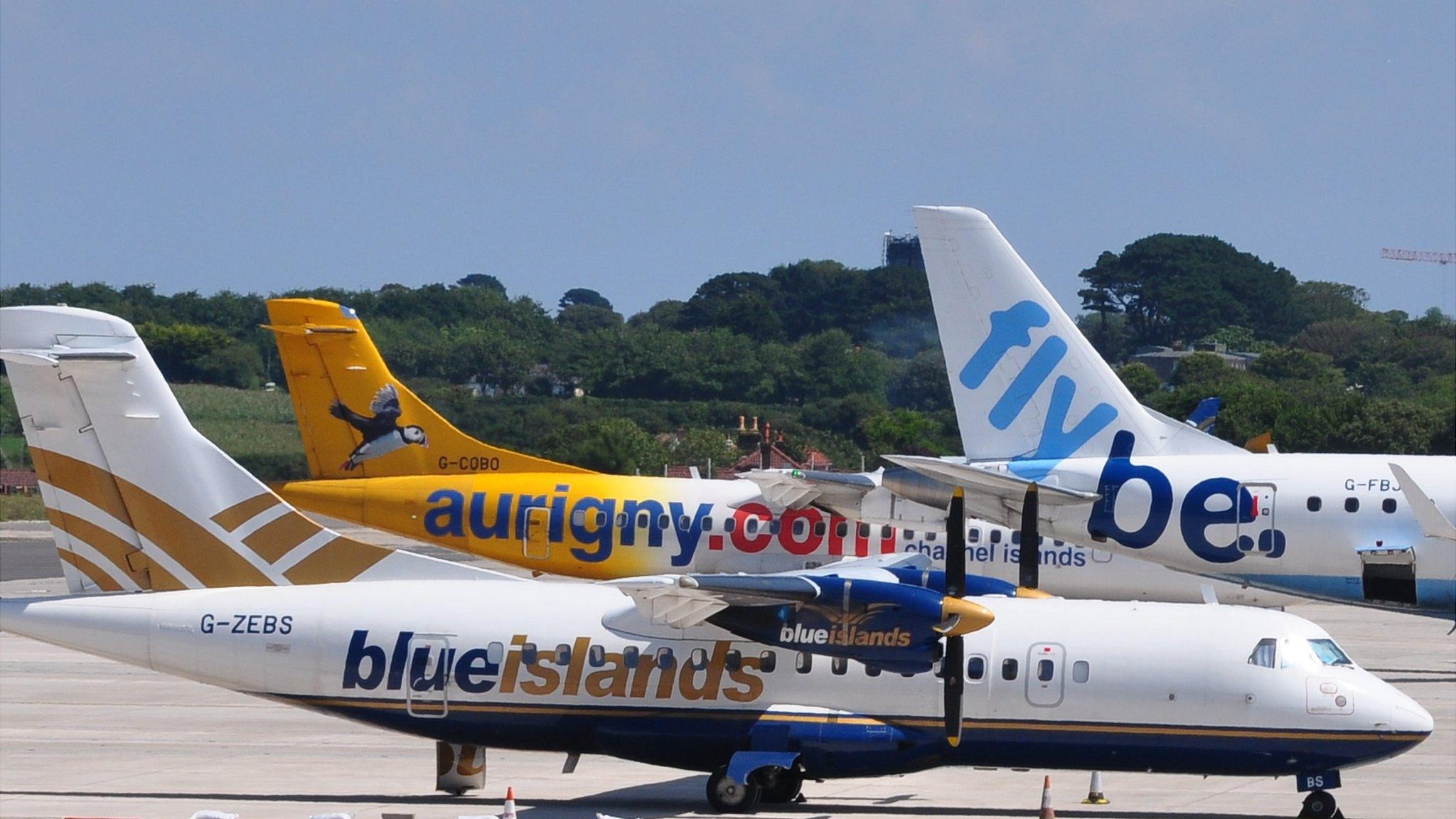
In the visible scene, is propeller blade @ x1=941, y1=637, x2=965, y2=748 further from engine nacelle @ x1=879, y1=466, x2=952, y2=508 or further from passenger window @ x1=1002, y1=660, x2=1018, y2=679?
engine nacelle @ x1=879, y1=466, x2=952, y2=508

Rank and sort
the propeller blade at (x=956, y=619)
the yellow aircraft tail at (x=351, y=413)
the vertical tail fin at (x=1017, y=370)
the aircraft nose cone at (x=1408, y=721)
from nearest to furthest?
the propeller blade at (x=956, y=619) < the aircraft nose cone at (x=1408, y=721) < the vertical tail fin at (x=1017, y=370) < the yellow aircraft tail at (x=351, y=413)

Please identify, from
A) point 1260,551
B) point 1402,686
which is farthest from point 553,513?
point 1402,686

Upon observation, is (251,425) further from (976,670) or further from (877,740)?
(976,670)

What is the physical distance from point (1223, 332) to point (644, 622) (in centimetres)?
13359

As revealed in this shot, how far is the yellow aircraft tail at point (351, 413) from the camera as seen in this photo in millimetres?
35062

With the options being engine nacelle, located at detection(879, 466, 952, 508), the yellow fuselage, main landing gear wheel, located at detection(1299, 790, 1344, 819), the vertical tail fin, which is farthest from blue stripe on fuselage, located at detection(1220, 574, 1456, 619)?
main landing gear wheel, located at detection(1299, 790, 1344, 819)

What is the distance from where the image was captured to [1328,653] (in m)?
19.4

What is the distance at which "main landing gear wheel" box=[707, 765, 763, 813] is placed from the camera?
62.4 feet

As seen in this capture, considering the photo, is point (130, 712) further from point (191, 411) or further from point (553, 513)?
point (191, 411)

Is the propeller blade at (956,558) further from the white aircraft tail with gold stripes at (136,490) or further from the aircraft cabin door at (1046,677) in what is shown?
the white aircraft tail with gold stripes at (136,490)

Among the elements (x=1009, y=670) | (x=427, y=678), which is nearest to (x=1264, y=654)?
(x=1009, y=670)

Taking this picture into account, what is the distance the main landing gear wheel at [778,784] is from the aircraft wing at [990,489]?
19.5ft

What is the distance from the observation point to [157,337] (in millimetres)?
95312

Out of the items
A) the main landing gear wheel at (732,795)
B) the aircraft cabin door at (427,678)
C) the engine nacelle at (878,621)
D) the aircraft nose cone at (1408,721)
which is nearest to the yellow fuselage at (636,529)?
the aircraft cabin door at (427,678)
